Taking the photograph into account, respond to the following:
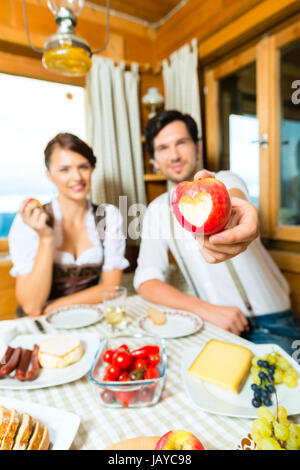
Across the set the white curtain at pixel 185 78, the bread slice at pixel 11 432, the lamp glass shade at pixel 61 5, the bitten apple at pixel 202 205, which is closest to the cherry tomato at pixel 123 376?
the bread slice at pixel 11 432

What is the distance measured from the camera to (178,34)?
1019mm

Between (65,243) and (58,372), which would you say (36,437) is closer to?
(58,372)

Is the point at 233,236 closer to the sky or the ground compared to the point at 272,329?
closer to the sky

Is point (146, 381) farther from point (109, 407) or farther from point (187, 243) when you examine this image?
point (187, 243)

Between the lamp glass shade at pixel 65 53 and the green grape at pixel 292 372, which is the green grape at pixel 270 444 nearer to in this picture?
the green grape at pixel 292 372

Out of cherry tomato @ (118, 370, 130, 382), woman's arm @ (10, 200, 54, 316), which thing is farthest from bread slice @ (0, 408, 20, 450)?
woman's arm @ (10, 200, 54, 316)

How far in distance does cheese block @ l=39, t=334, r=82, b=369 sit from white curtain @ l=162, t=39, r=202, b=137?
30.4 inches

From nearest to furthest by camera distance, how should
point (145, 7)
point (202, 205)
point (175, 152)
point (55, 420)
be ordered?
point (202, 205) < point (55, 420) < point (175, 152) < point (145, 7)

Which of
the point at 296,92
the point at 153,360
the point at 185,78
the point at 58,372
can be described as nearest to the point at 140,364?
the point at 153,360

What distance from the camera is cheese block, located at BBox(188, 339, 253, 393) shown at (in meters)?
0.32

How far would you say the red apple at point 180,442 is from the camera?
0.20 metres

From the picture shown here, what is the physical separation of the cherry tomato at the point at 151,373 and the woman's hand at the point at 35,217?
35 cm

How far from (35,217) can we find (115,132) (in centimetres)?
26

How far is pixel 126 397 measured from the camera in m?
0.30
